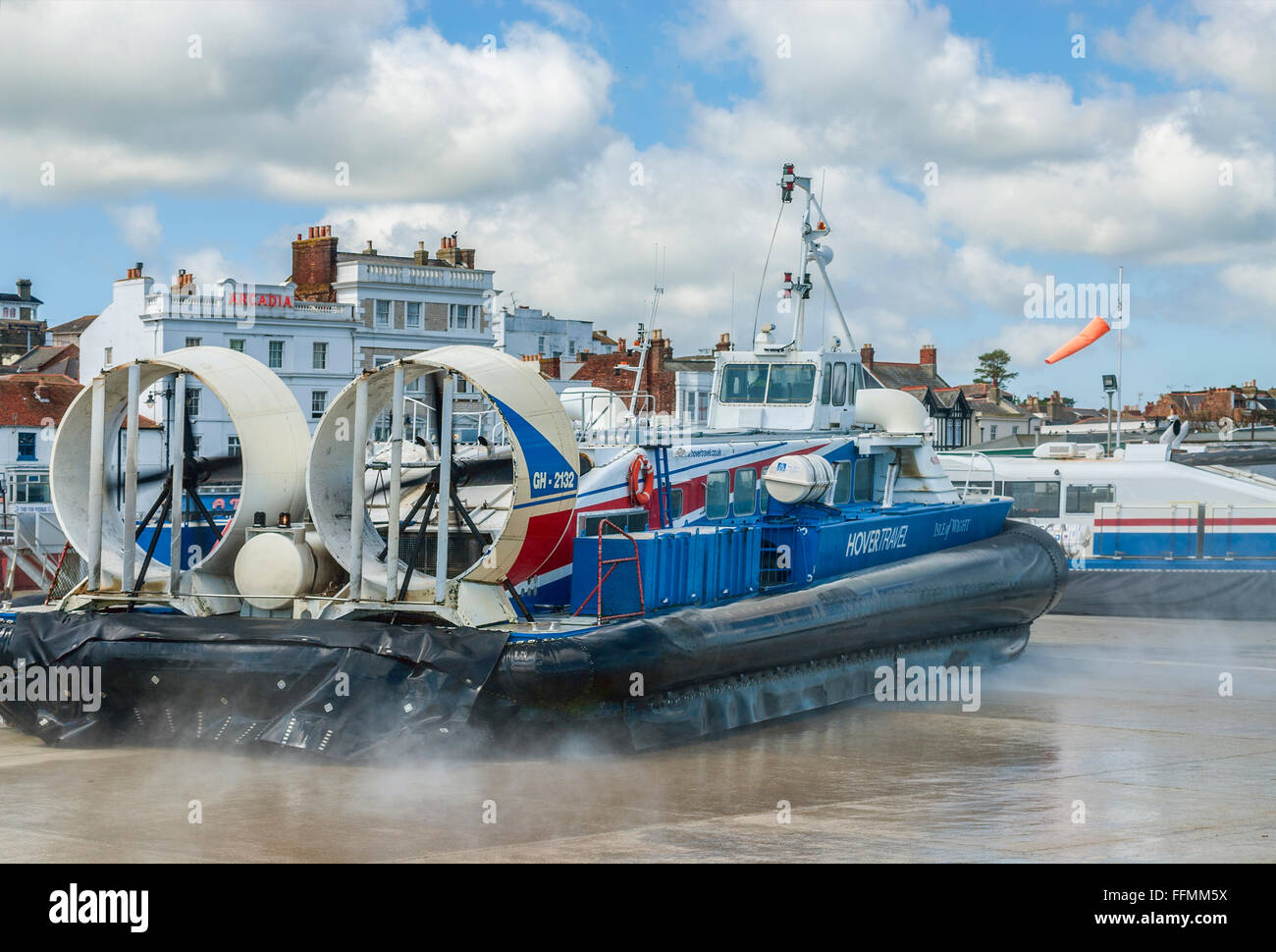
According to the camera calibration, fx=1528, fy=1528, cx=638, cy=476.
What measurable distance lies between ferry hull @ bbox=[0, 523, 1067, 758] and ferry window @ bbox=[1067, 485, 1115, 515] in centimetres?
1015

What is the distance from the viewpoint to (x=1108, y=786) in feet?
27.9

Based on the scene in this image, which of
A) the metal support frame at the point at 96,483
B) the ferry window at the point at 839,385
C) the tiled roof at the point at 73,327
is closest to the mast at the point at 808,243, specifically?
the ferry window at the point at 839,385

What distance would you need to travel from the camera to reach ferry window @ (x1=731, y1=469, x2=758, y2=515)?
11.4 m

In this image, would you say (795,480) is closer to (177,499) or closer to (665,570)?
(665,570)

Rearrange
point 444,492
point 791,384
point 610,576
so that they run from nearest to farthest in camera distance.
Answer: point 444,492
point 610,576
point 791,384

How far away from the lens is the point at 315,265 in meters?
40.4

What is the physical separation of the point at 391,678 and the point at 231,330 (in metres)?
30.6

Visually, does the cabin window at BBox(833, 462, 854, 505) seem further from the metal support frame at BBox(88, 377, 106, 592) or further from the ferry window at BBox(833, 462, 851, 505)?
the metal support frame at BBox(88, 377, 106, 592)

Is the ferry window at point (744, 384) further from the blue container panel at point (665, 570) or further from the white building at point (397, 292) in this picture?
the white building at point (397, 292)

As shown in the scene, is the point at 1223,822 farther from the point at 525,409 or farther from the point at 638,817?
the point at 525,409

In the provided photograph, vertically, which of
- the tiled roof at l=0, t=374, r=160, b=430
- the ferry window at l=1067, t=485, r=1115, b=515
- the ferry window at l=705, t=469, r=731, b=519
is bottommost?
the ferry window at l=1067, t=485, r=1115, b=515

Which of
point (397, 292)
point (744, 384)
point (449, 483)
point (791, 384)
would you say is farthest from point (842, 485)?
point (397, 292)

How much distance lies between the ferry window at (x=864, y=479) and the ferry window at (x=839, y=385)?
0.65 metres

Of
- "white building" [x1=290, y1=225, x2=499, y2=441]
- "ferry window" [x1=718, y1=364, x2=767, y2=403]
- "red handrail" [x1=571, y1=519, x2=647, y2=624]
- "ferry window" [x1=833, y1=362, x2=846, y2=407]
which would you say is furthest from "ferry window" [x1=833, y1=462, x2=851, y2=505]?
"white building" [x1=290, y1=225, x2=499, y2=441]
